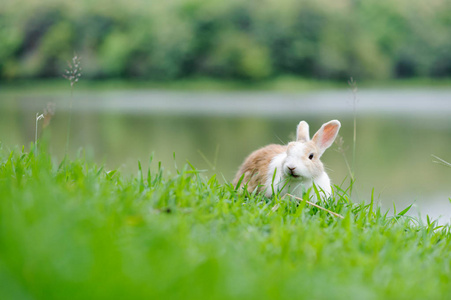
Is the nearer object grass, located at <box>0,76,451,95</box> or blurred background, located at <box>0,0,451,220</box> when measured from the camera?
blurred background, located at <box>0,0,451,220</box>

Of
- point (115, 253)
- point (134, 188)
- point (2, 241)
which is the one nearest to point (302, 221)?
point (134, 188)

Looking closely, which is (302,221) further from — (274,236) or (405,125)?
(405,125)

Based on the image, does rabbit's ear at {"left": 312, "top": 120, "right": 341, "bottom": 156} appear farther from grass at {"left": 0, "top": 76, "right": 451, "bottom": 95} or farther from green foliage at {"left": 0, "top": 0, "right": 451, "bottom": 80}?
green foliage at {"left": 0, "top": 0, "right": 451, "bottom": 80}

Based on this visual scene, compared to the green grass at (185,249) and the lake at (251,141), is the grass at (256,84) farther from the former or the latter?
the green grass at (185,249)

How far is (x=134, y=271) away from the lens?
1.24 metres

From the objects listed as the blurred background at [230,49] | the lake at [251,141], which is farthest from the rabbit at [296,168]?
the blurred background at [230,49]

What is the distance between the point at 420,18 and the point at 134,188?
3017cm

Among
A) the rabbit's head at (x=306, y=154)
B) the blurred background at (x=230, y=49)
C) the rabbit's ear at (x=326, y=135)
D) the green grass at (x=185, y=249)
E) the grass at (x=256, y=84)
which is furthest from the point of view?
the grass at (x=256, y=84)

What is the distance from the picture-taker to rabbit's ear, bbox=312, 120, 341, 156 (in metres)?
3.19

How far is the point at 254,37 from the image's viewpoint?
98.8 ft

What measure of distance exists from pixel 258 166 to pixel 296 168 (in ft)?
1.61

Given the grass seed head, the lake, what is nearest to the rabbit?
the lake

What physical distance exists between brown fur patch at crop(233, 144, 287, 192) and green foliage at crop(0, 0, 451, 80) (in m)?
24.6

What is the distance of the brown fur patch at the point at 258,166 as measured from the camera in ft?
10.6
